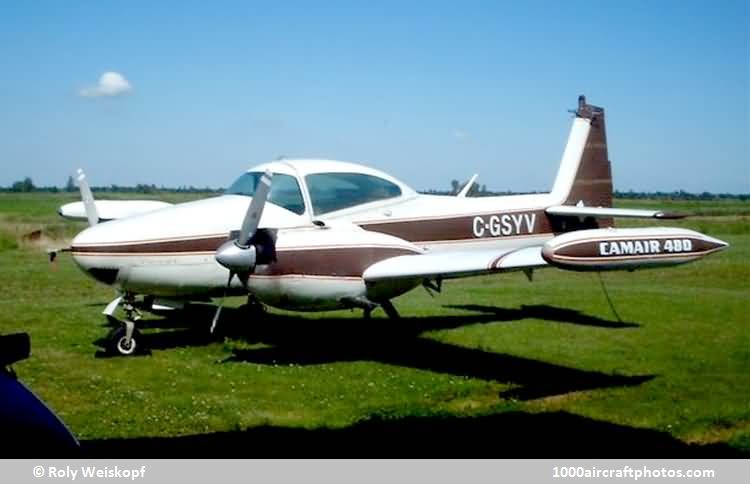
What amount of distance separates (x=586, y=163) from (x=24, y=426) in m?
12.6

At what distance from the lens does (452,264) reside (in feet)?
30.2

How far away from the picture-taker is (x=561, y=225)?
42.7ft

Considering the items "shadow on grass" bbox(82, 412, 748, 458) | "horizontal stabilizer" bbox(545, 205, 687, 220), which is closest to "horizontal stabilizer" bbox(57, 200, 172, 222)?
"horizontal stabilizer" bbox(545, 205, 687, 220)

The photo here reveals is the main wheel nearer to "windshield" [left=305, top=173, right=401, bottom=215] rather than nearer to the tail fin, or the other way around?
"windshield" [left=305, top=173, right=401, bottom=215]

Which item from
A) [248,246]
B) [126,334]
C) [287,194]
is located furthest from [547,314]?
[126,334]

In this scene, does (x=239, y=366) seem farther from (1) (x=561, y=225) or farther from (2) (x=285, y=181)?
(1) (x=561, y=225)

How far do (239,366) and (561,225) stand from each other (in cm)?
624

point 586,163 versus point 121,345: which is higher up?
point 586,163

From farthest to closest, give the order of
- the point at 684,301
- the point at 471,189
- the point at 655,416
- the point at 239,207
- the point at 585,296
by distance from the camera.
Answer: the point at 585,296
the point at 684,301
the point at 471,189
the point at 239,207
the point at 655,416

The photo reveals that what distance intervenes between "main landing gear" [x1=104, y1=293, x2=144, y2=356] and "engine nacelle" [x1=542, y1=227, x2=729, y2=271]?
5.75 meters

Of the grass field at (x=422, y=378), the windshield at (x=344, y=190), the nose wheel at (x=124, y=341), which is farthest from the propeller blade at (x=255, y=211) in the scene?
the nose wheel at (x=124, y=341)

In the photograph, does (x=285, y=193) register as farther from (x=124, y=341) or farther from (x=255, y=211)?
(x=124, y=341)

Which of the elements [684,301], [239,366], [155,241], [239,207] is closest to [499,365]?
[239,366]

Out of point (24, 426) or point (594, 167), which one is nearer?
point (24, 426)
